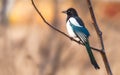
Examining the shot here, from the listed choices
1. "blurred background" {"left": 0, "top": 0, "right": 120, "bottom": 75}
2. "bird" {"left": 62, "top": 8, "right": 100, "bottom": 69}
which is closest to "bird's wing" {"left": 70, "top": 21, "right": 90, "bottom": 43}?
"bird" {"left": 62, "top": 8, "right": 100, "bottom": 69}

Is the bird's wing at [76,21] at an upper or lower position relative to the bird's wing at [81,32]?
upper

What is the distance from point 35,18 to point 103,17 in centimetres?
67

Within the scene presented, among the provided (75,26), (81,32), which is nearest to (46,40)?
(75,26)

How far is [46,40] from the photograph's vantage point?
16.9ft

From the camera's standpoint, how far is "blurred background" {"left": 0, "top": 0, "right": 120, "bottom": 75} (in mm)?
4945

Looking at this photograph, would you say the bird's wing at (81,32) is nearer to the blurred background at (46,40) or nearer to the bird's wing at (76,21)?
the bird's wing at (76,21)

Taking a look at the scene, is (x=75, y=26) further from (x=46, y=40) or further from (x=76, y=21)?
(x=46, y=40)

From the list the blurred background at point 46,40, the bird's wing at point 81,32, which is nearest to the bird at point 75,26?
the bird's wing at point 81,32

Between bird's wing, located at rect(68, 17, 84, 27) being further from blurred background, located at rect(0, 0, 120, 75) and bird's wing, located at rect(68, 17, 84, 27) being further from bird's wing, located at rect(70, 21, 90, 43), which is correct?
blurred background, located at rect(0, 0, 120, 75)

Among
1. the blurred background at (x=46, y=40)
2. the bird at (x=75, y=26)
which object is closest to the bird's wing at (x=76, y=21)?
the bird at (x=75, y=26)

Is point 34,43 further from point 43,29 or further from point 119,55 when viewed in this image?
point 119,55

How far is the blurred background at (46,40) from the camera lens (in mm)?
4945

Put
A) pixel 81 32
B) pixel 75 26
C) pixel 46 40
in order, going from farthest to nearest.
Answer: pixel 46 40 → pixel 75 26 → pixel 81 32

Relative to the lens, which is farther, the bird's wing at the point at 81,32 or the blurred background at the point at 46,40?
the blurred background at the point at 46,40
